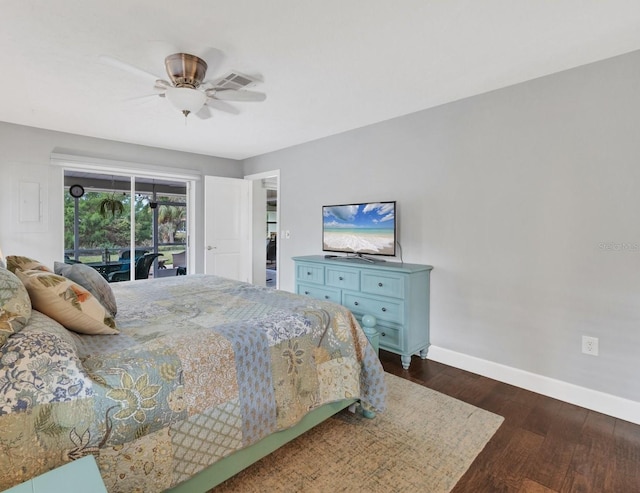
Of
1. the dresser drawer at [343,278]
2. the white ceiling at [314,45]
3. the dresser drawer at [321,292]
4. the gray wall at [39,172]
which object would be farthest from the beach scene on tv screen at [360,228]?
the gray wall at [39,172]

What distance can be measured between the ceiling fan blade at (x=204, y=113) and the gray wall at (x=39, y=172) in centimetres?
174

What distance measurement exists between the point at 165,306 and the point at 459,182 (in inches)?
102

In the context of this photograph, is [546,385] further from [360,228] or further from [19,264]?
[19,264]

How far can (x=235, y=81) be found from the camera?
2.52 meters

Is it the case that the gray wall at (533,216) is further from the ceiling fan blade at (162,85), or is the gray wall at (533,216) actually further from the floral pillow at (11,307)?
the floral pillow at (11,307)

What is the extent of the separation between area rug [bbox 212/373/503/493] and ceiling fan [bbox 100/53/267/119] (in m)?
2.26

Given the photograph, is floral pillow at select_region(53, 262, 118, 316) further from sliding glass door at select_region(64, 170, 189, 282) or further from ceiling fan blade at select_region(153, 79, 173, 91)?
sliding glass door at select_region(64, 170, 189, 282)

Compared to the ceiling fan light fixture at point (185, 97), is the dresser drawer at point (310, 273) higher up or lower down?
lower down

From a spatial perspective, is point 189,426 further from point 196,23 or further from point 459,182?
point 459,182

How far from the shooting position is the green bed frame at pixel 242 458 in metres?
1.38

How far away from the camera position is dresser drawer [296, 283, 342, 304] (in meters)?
3.49

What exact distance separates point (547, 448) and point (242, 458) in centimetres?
170

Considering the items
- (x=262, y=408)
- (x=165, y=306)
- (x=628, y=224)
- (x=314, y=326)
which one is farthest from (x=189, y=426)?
(x=628, y=224)

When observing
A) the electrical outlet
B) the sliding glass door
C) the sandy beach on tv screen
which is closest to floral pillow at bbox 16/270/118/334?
the sandy beach on tv screen
